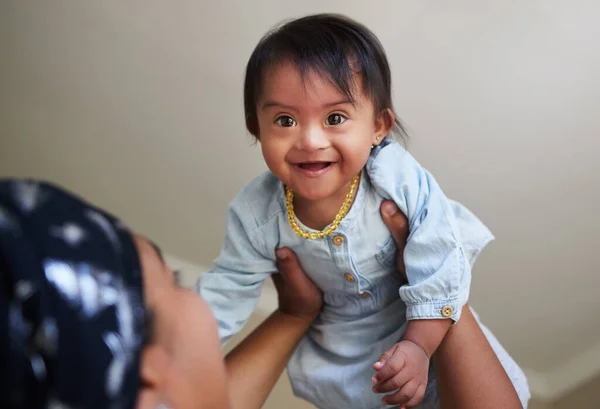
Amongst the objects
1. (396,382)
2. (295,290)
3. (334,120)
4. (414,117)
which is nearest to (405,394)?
(396,382)

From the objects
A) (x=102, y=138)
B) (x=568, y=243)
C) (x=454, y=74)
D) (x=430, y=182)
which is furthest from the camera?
(x=102, y=138)

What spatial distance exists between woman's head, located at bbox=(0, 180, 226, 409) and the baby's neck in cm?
39

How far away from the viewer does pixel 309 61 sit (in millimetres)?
662

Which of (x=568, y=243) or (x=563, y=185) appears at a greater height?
(x=563, y=185)

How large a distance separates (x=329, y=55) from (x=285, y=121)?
0.10 m

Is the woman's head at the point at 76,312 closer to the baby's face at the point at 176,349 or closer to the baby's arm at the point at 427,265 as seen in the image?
the baby's face at the point at 176,349

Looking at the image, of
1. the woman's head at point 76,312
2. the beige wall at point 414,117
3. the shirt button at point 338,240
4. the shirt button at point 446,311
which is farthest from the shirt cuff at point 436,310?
the beige wall at point 414,117

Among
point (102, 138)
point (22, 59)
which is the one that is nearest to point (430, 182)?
point (102, 138)

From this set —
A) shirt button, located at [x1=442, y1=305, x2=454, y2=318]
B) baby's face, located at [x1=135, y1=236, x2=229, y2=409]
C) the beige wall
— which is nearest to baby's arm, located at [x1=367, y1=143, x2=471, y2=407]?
shirt button, located at [x1=442, y1=305, x2=454, y2=318]

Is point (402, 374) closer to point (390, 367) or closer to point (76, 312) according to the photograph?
point (390, 367)

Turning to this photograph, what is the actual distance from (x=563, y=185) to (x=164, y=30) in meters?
0.90

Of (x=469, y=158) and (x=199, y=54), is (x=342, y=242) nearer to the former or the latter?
(x=469, y=158)

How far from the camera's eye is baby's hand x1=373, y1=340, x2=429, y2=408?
0.63 m

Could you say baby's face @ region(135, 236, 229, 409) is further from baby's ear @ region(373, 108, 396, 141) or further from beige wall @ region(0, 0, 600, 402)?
beige wall @ region(0, 0, 600, 402)
